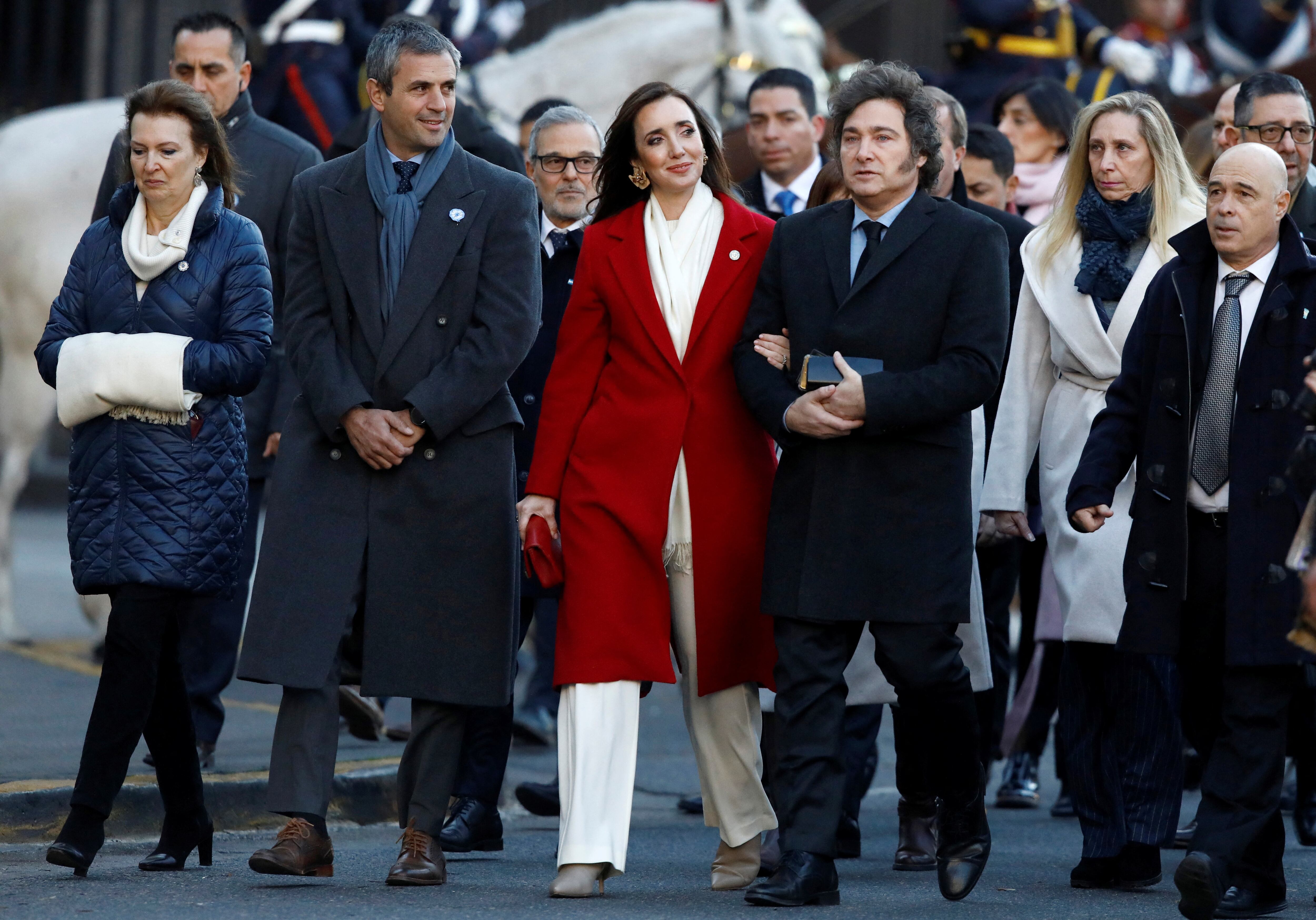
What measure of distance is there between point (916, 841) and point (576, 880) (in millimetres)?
1223

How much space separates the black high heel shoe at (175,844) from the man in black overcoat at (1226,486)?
7.70ft

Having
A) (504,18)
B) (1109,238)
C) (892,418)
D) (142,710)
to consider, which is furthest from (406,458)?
(504,18)

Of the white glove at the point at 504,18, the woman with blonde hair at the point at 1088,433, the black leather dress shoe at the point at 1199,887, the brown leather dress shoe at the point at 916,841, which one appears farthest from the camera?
the white glove at the point at 504,18

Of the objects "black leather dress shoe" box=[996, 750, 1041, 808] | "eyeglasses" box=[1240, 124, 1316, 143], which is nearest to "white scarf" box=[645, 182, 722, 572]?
"eyeglasses" box=[1240, 124, 1316, 143]

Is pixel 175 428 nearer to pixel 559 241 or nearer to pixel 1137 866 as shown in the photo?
pixel 559 241

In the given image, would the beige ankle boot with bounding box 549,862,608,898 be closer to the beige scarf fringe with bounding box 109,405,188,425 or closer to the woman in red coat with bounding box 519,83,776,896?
the woman in red coat with bounding box 519,83,776,896

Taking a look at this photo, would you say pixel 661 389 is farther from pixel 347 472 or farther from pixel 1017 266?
pixel 1017 266

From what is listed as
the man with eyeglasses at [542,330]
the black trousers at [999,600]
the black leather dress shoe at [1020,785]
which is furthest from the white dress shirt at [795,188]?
the black leather dress shoe at [1020,785]

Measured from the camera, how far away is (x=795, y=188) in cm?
789

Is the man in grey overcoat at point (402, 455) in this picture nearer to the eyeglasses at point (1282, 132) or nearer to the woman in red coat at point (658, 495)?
the woman in red coat at point (658, 495)

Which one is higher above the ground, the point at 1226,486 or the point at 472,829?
the point at 1226,486

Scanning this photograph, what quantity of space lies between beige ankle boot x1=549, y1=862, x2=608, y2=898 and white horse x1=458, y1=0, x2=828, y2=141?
262 inches

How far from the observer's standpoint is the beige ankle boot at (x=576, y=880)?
523 cm

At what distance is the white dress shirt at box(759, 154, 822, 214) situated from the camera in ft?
25.7
